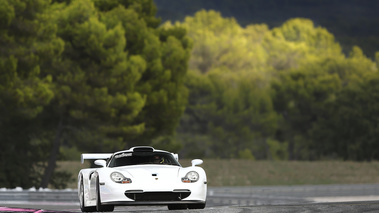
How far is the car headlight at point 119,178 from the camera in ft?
38.1

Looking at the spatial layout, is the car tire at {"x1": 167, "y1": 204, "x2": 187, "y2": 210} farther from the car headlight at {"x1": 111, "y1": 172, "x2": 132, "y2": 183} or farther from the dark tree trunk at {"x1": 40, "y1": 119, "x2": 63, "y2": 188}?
the dark tree trunk at {"x1": 40, "y1": 119, "x2": 63, "y2": 188}

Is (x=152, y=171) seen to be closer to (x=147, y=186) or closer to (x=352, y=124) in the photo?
(x=147, y=186)

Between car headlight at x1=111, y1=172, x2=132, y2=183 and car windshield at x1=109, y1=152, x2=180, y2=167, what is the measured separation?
881 millimetres

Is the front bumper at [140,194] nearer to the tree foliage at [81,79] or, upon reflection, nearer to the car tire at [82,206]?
the car tire at [82,206]

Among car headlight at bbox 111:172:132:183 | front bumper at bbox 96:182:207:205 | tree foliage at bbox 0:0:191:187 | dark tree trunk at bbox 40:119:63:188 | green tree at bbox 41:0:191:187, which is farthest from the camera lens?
dark tree trunk at bbox 40:119:63:188

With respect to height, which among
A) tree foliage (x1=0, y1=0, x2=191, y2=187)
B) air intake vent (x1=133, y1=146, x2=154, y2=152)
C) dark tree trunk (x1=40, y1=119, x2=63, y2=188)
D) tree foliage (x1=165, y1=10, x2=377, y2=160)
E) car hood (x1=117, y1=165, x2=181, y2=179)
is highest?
tree foliage (x1=165, y1=10, x2=377, y2=160)

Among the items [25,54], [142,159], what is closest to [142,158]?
[142,159]

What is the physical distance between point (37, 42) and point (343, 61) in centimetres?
5748

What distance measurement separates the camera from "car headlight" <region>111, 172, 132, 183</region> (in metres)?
11.6

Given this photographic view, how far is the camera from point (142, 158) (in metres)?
12.9

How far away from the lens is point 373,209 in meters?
13.0

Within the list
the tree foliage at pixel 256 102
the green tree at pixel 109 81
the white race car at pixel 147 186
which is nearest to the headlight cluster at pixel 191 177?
the white race car at pixel 147 186

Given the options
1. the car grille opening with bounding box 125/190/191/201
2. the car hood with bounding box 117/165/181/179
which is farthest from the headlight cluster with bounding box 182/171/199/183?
the car grille opening with bounding box 125/190/191/201

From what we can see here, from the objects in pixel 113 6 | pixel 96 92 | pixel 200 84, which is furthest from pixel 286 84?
pixel 96 92
